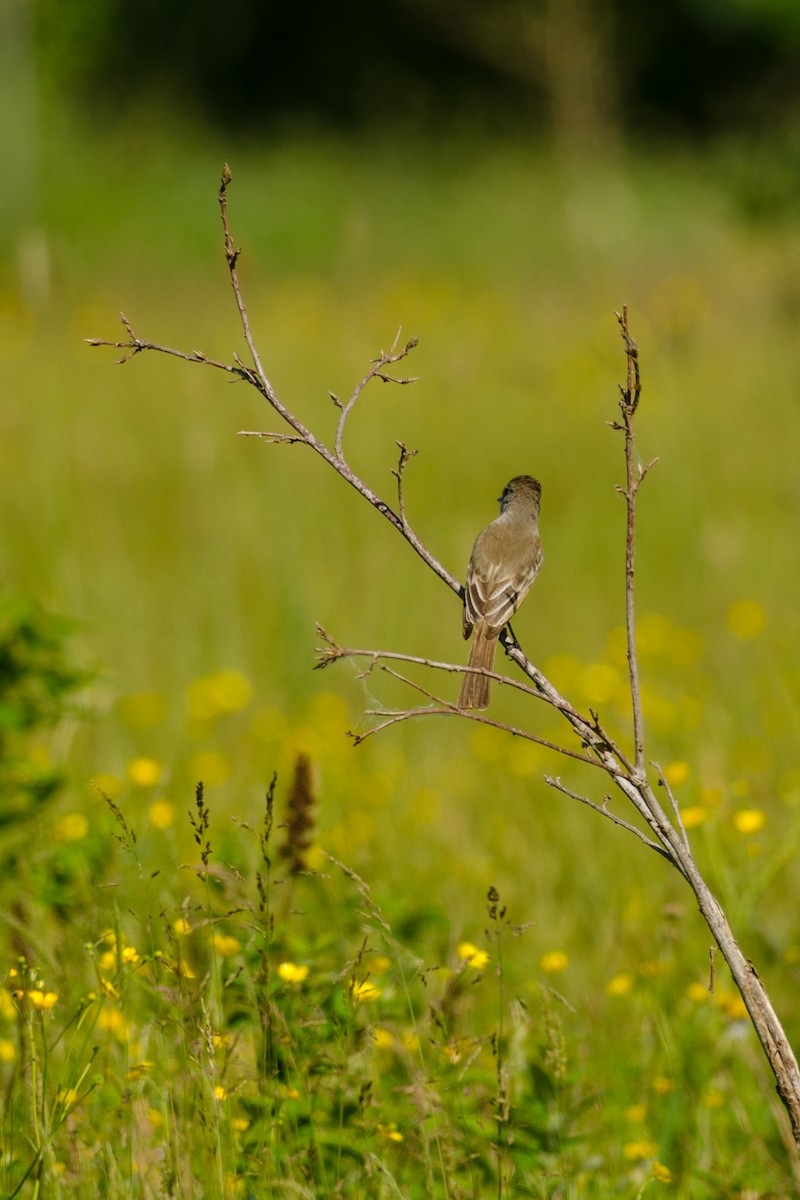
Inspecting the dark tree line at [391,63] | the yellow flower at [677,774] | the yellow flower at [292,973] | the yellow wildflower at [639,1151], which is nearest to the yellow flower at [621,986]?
the yellow wildflower at [639,1151]

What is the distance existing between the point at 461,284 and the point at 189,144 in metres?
18.4

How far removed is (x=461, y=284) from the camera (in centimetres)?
1630

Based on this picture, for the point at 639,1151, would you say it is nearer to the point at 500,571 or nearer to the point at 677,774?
the point at 500,571

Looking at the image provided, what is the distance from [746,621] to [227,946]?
307 centimetres

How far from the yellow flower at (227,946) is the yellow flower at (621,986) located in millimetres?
845

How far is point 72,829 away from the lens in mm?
3244

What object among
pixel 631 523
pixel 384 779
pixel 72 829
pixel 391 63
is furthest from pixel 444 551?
pixel 391 63

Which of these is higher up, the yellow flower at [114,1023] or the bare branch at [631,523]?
the bare branch at [631,523]

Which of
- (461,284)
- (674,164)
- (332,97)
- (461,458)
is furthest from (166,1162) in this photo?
(332,97)

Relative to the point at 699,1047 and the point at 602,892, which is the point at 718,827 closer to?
the point at 602,892

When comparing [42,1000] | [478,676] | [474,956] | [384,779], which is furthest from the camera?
[384,779]

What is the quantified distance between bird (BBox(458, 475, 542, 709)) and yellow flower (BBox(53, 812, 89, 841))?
112cm

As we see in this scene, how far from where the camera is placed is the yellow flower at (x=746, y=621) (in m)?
5.19

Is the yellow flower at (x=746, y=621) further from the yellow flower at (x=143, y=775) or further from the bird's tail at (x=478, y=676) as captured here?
the bird's tail at (x=478, y=676)
